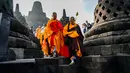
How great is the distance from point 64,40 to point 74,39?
0.55 metres

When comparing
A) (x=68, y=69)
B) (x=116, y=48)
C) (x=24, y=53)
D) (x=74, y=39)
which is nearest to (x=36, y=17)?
(x=24, y=53)

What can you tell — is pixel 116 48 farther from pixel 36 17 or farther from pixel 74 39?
pixel 36 17

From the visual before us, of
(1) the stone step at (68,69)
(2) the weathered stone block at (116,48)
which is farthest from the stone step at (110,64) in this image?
(2) the weathered stone block at (116,48)

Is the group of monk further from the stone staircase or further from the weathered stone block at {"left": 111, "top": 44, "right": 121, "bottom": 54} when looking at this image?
the stone staircase

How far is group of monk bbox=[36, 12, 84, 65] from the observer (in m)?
7.69

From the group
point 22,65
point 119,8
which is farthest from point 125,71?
point 119,8

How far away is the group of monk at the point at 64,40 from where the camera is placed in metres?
7.69

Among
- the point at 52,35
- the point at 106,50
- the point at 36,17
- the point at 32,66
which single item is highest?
the point at 36,17

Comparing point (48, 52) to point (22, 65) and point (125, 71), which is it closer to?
point (125, 71)

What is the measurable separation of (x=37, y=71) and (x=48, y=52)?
5.32m

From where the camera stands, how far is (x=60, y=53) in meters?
8.02

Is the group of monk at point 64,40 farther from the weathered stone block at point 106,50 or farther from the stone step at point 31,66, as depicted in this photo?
the stone step at point 31,66

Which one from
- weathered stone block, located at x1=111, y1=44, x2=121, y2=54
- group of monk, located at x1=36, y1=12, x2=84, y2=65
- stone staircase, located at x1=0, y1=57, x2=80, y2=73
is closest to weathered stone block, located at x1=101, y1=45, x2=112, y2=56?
weathered stone block, located at x1=111, y1=44, x2=121, y2=54

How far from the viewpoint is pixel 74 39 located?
7.74 metres
